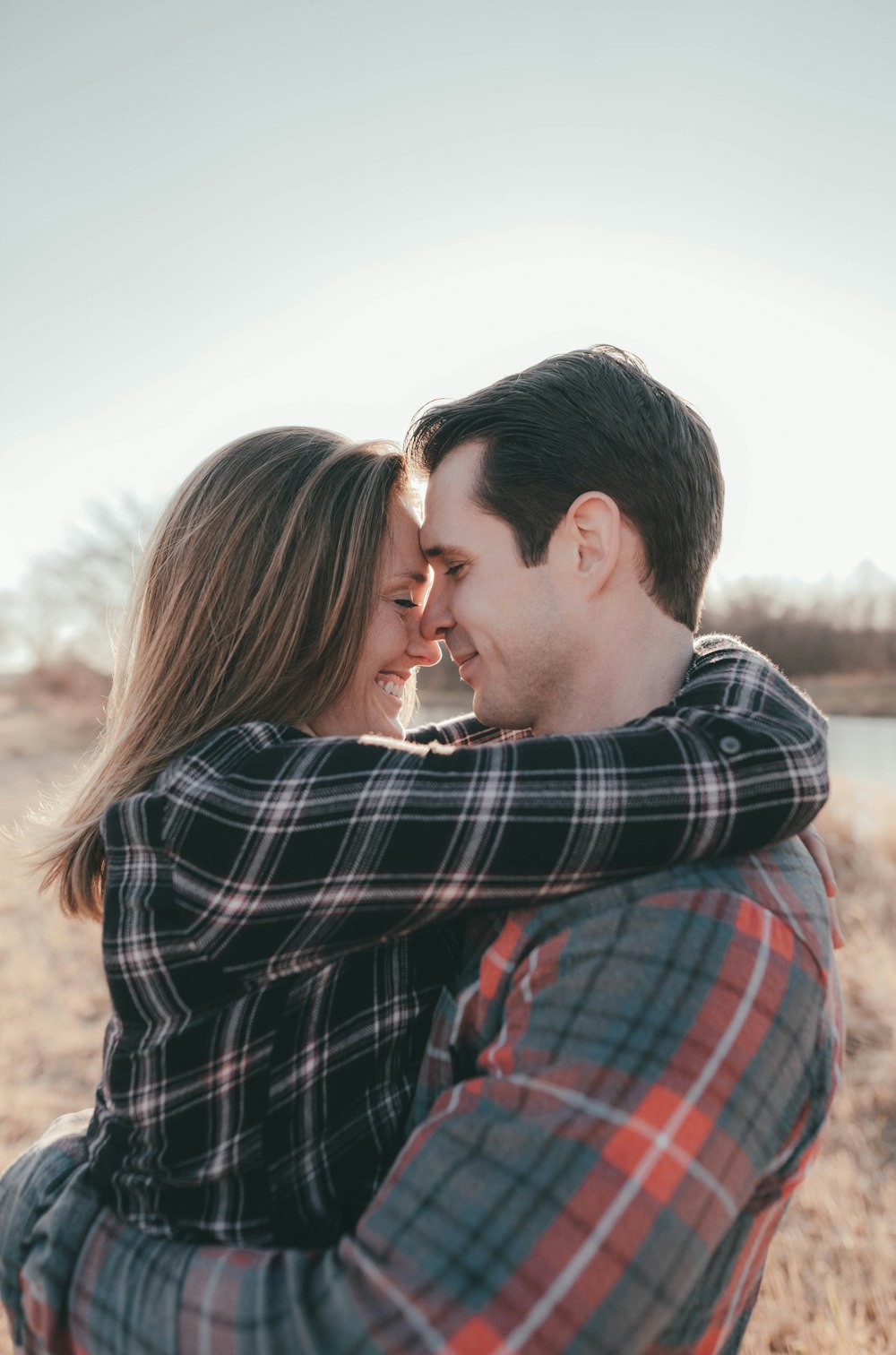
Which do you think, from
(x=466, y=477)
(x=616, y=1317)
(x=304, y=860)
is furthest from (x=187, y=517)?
(x=616, y=1317)

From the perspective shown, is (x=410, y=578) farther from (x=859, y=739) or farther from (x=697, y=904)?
(x=859, y=739)

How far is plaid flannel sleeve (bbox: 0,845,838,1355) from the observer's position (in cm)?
94

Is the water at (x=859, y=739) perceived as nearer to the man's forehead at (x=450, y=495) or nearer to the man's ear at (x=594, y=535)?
the man's forehead at (x=450, y=495)

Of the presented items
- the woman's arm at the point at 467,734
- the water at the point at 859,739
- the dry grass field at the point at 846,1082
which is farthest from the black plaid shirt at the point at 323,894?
the water at the point at 859,739

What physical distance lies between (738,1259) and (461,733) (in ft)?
5.03

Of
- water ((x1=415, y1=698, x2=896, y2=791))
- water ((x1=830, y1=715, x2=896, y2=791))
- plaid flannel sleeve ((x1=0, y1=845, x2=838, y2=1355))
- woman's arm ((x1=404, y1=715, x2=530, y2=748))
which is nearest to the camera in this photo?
plaid flannel sleeve ((x1=0, y1=845, x2=838, y2=1355))

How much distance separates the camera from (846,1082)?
3770 millimetres

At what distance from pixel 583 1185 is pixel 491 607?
1236mm

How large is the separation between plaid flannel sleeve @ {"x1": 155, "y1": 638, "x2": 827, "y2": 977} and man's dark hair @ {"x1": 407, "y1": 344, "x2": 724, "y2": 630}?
0.71 meters

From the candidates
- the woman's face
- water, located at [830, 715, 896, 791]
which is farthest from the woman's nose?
water, located at [830, 715, 896, 791]

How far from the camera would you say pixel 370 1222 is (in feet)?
3.37

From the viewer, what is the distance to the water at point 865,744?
42.8 feet

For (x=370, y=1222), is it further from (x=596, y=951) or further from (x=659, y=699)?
(x=659, y=699)

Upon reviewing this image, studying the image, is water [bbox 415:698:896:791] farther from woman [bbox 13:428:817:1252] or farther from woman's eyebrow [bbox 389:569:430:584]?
woman [bbox 13:428:817:1252]
